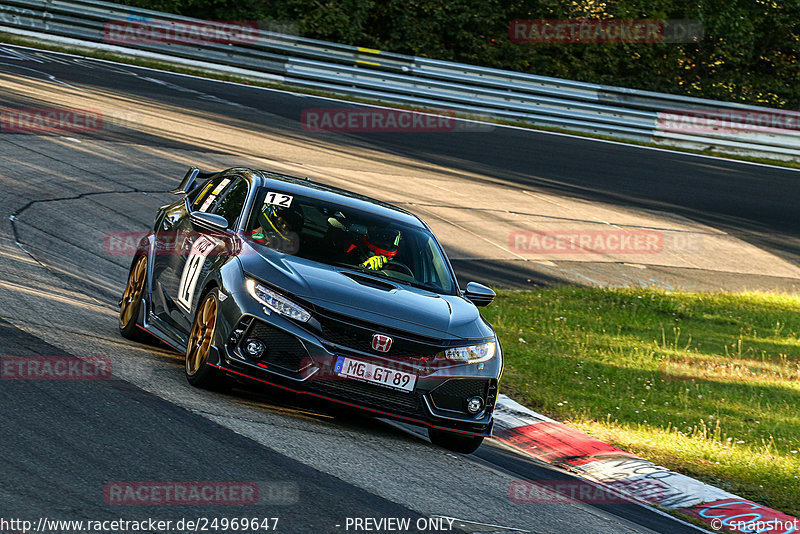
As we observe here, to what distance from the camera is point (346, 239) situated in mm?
8219

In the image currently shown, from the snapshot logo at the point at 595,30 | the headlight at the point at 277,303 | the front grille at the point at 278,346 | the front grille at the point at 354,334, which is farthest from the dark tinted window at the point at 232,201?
the snapshot logo at the point at 595,30

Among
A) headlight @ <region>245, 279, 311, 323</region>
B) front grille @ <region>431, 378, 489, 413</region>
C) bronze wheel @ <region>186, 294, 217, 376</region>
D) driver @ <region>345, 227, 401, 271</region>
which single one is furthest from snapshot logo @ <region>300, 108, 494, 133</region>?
front grille @ <region>431, 378, 489, 413</region>

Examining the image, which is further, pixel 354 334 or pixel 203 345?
pixel 203 345

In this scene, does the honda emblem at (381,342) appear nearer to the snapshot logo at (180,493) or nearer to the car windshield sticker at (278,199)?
the snapshot logo at (180,493)

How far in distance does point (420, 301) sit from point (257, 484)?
2320 millimetres

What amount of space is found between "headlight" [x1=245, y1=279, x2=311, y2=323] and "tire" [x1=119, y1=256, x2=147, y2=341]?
2.09m

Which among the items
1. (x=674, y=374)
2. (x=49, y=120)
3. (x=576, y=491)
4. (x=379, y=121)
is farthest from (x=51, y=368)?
(x=379, y=121)

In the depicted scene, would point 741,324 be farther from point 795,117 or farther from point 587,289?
point 795,117

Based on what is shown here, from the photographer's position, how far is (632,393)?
11.0 meters

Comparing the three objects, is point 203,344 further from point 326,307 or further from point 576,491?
point 576,491

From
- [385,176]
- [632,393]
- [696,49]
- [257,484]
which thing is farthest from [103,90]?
[696,49]

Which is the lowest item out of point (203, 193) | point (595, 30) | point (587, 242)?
point (587, 242)

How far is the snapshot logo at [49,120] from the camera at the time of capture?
1871cm

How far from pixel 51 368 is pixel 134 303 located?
187 centimetres
